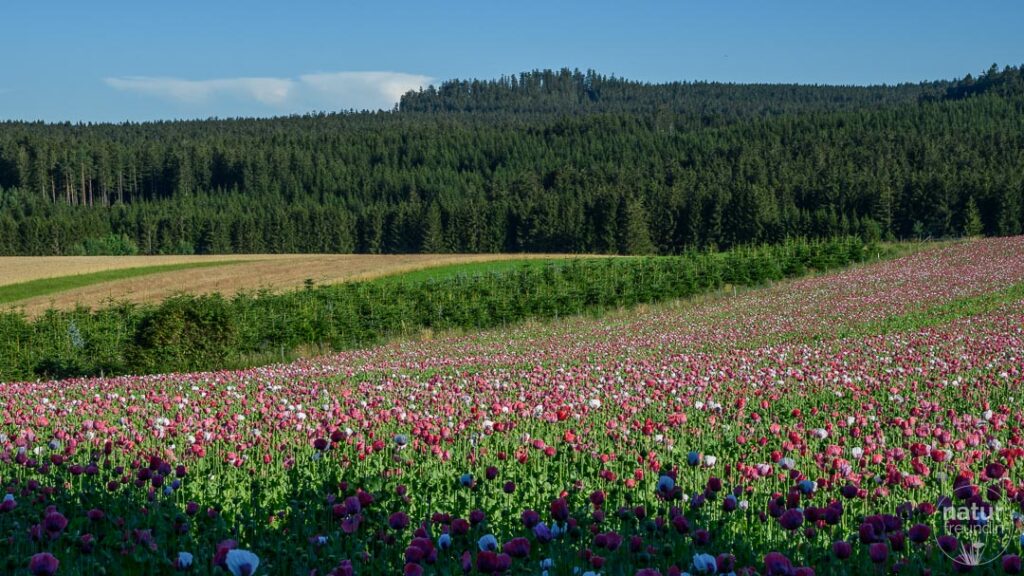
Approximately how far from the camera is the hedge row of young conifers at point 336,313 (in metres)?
26.5

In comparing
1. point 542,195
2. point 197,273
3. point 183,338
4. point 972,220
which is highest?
point 542,195

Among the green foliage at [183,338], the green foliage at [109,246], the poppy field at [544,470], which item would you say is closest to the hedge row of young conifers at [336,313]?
the green foliage at [183,338]

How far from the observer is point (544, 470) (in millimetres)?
6719

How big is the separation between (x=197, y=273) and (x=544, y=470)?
76716 mm

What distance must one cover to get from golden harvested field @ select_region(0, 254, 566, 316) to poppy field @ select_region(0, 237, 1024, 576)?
5078 cm

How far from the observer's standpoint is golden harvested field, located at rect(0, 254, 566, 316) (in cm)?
6288

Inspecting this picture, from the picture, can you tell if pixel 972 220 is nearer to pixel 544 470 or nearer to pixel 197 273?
pixel 197 273

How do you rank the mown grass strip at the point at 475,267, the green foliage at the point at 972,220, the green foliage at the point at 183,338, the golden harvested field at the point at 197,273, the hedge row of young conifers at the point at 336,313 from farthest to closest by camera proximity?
the green foliage at the point at 972,220 → the mown grass strip at the point at 475,267 → the golden harvested field at the point at 197,273 → the hedge row of young conifers at the point at 336,313 → the green foliage at the point at 183,338

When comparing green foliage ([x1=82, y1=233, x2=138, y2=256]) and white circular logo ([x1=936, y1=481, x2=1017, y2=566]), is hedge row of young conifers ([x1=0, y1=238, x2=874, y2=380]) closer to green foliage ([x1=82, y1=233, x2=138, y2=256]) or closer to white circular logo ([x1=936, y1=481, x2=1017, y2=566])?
white circular logo ([x1=936, y1=481, x2=1017, y2=566])

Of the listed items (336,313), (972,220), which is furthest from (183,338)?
(972,220)

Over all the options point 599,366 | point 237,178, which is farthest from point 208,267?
point 237,178

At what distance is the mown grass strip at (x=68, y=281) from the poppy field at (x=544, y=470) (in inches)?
2215

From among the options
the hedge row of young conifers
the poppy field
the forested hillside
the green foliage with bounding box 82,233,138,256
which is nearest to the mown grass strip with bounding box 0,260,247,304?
the hedge row of young conifers

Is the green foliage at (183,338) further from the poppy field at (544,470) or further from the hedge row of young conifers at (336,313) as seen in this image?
the poppy field at (544,470)
